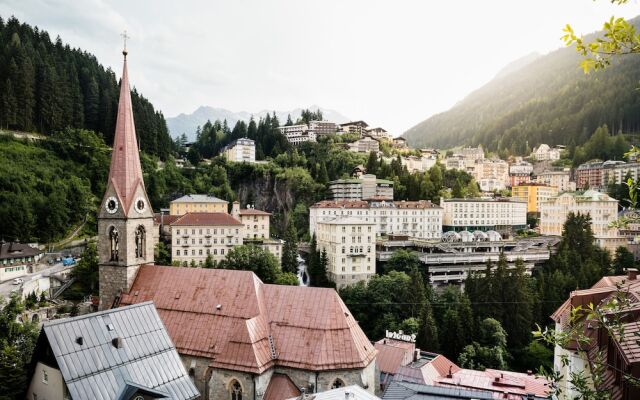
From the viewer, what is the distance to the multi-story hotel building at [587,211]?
9494 centimetres

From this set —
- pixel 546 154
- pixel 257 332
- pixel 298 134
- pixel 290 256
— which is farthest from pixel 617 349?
pixel 546 154

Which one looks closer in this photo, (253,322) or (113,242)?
(253,322)

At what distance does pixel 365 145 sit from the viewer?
474 feet

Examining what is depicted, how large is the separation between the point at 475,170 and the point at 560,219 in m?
51.2

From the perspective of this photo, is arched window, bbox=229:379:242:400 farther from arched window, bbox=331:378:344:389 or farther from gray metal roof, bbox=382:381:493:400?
gray metal roof, bbox=382:381:493:400

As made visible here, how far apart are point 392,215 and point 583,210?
4469 cm

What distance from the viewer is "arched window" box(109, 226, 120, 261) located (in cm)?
3162

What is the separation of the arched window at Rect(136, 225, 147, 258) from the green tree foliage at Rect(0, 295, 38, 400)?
29.9ft

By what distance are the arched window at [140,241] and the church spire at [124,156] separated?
2.11 metres

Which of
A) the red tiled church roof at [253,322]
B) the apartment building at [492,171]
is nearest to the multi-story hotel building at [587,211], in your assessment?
the apartment building at [492,171]

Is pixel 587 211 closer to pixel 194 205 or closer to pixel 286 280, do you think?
pixel 286 280

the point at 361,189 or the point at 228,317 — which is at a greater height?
the point at 361,189

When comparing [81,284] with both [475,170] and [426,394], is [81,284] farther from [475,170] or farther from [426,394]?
[475,170]

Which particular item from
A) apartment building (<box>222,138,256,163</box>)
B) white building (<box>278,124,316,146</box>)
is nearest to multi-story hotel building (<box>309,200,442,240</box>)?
apartment building (<box>222,138,256,163</box>)
